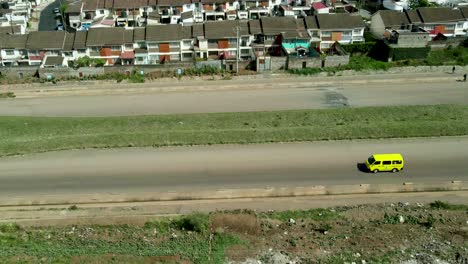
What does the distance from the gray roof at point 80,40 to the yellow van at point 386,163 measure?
32.7 metres

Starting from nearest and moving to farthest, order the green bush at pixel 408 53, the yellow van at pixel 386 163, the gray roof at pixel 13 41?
the yellow van at pixel 386 163 < the green bush at pixel 408 53 < the gray roof at pixel 13 41

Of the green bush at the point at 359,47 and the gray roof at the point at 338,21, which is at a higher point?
A: the gray roof at the point at 338,21

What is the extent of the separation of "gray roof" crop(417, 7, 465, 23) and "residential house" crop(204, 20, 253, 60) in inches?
798

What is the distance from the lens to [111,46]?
4791cm

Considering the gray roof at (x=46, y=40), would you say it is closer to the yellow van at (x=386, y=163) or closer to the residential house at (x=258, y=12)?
the residential house at (x=258, y=12)

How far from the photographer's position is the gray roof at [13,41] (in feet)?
159

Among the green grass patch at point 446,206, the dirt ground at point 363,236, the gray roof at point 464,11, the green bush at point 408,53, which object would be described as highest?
the gray roof at point 464,11

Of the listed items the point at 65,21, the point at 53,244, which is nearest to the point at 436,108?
the point at 53,244

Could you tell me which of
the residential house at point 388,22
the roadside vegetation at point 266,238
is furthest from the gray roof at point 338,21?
the roadside vegetation at point 266,238

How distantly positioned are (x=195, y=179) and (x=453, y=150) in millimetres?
17569

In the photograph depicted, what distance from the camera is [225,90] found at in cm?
4288

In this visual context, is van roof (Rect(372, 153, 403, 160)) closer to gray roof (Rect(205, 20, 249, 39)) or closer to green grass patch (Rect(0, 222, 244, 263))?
green grass patch (Rect(0, 222, 244, 263))

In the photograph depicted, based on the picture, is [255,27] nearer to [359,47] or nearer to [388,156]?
[359,47]

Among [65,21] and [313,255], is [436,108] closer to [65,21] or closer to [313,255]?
[313,255]
